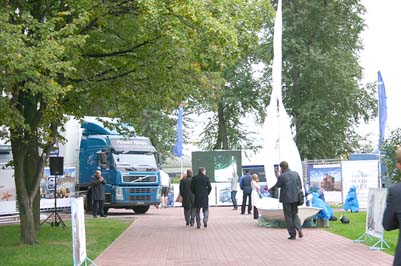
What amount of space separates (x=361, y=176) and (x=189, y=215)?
956 cm

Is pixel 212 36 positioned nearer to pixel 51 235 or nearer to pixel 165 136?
pixel 51 235

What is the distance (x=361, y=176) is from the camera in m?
28.1

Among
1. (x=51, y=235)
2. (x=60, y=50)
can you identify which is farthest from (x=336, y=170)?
(x=60, y=50)

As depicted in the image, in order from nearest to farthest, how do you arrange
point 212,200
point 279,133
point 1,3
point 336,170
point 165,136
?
point 1,3 → point 279,133 → point 336,170 → point 212,200 → point 165,136

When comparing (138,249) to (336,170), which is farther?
(336,170)

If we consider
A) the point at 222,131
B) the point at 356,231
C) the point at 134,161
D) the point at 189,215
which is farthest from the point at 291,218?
the point at 222,131

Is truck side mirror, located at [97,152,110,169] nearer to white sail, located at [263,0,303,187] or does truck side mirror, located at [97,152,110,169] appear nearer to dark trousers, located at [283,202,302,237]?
white sail, located at [263,0,303,187]

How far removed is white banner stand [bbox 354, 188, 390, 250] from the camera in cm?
1352

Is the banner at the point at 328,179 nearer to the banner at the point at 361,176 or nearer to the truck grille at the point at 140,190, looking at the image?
the banner at the point at 361,176

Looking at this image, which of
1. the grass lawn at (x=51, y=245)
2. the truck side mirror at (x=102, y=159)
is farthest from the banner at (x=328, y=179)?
the grass lawn at (x=51, y=245)

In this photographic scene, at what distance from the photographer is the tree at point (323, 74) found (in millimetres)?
42719

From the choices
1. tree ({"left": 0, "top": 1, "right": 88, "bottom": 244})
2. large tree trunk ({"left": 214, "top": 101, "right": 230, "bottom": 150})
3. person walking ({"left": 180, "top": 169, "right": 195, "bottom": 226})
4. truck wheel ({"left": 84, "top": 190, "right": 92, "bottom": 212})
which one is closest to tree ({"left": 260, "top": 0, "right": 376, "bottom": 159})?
large tree trunk ({"left": 214, "top": 101, "right": 230, "bottom": 150})

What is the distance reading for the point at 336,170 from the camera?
1200 inches

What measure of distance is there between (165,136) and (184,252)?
119ft
